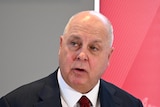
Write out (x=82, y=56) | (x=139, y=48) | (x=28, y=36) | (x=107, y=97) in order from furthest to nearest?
(x=28, y=36), (x=139, y=48), (x=107, y=97), (x=82, y=56)

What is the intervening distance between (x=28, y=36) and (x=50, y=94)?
104 cm

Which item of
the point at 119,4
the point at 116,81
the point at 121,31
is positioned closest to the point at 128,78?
the point at 116,81

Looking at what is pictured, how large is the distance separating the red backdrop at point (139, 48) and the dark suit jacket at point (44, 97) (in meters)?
0.64

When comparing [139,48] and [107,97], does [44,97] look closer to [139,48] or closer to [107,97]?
[107,97]

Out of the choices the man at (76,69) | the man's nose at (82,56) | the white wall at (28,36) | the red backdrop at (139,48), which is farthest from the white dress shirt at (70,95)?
the white wall at (28,36)

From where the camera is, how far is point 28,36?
2.30 m

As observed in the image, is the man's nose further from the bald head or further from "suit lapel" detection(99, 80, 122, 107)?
"suit lapel" detection(99, 80, 122, 107)

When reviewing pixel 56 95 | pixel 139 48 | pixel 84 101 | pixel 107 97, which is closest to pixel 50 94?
pixel 56 95

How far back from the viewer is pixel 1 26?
2307 millimetres

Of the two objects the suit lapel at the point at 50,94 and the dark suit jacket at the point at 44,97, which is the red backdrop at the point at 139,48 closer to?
the dark suit jacket at the point at 44,97

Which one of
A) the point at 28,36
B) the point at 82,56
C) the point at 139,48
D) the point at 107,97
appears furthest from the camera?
the point at 28,36

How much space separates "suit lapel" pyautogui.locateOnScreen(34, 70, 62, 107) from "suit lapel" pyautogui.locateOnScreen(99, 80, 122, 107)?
21 centimetres

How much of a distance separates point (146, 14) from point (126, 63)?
1.16ft

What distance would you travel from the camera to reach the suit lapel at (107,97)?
1.43 metres
